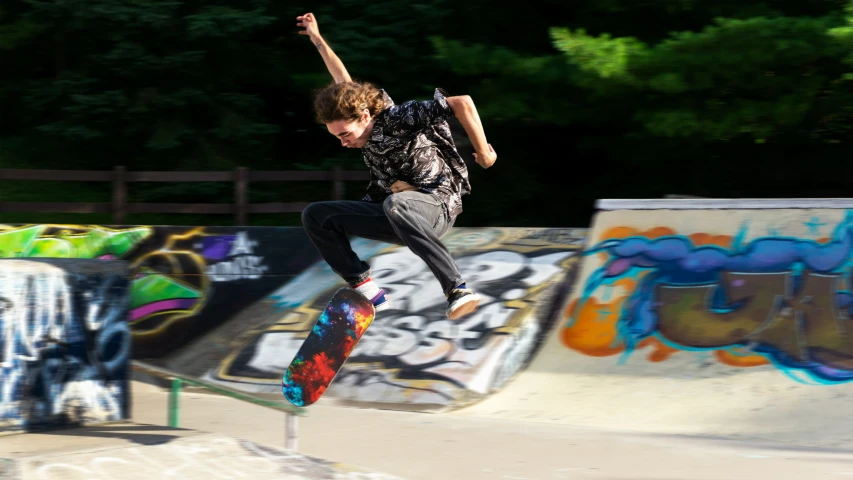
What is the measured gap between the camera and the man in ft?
13.1

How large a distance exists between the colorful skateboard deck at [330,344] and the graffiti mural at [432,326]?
12.1 feet

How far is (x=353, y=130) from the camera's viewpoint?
4020 mm

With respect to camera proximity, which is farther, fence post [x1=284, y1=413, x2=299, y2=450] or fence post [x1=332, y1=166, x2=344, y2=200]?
fence post [x1=332, y1=166, x2=344, y2=200]

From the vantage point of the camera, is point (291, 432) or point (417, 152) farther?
point (291, 432)

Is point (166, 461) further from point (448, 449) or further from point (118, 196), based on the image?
point (118, 196)

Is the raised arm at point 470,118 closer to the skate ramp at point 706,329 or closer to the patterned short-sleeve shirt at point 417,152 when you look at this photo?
the patterned short-sleeve shirt at point 417,152

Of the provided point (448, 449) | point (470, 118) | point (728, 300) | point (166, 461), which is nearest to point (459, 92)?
point (728, 300)

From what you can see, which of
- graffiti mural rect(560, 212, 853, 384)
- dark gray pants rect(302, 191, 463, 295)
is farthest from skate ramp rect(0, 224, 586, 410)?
dark gray pants rect(302, 191, 463, 295)

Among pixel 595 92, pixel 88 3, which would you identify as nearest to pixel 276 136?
pixel 88 3

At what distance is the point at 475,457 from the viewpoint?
637cm

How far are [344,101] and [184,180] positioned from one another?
9.73 meters

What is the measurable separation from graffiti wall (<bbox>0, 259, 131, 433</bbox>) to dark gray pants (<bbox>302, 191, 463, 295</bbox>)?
308 centimetres

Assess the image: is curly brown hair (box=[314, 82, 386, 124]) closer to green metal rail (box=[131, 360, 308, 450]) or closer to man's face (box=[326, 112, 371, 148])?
man's face (box=[326, 112, 371, 148])

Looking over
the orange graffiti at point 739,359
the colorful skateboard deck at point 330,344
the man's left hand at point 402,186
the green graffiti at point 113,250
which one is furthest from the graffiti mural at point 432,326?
the man's left hand at point 402,186
